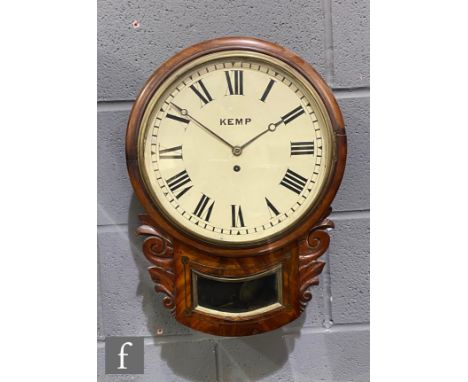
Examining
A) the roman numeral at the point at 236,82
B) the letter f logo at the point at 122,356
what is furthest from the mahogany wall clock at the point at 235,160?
the letter f logo at the point at 122,356

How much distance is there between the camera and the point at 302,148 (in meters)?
0.85

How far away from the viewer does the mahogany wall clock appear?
2.75 feet

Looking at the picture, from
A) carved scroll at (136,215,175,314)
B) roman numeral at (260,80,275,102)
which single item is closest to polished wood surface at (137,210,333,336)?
carved scroll at (136,215,175,314)

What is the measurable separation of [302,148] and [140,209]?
325 mm

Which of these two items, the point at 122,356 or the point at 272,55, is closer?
the point at 272,55

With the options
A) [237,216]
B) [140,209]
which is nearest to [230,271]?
[237,216]

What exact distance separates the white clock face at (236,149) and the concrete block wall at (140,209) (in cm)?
9

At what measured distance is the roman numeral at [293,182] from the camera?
2.79ft

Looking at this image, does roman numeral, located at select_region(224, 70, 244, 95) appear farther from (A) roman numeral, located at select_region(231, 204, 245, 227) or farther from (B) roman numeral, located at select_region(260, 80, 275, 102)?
(A) roman numeral, located at select_region(231, 204, 245, 227)

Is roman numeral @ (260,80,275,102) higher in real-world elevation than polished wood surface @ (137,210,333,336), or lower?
higher

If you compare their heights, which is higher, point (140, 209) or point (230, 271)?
point (140, 209)

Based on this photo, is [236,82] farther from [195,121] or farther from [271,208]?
[271,208]

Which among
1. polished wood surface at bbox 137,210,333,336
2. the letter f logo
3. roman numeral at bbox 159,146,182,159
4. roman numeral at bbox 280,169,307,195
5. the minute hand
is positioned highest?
the minute hand

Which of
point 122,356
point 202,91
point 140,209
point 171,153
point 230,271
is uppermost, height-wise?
point 202,91
